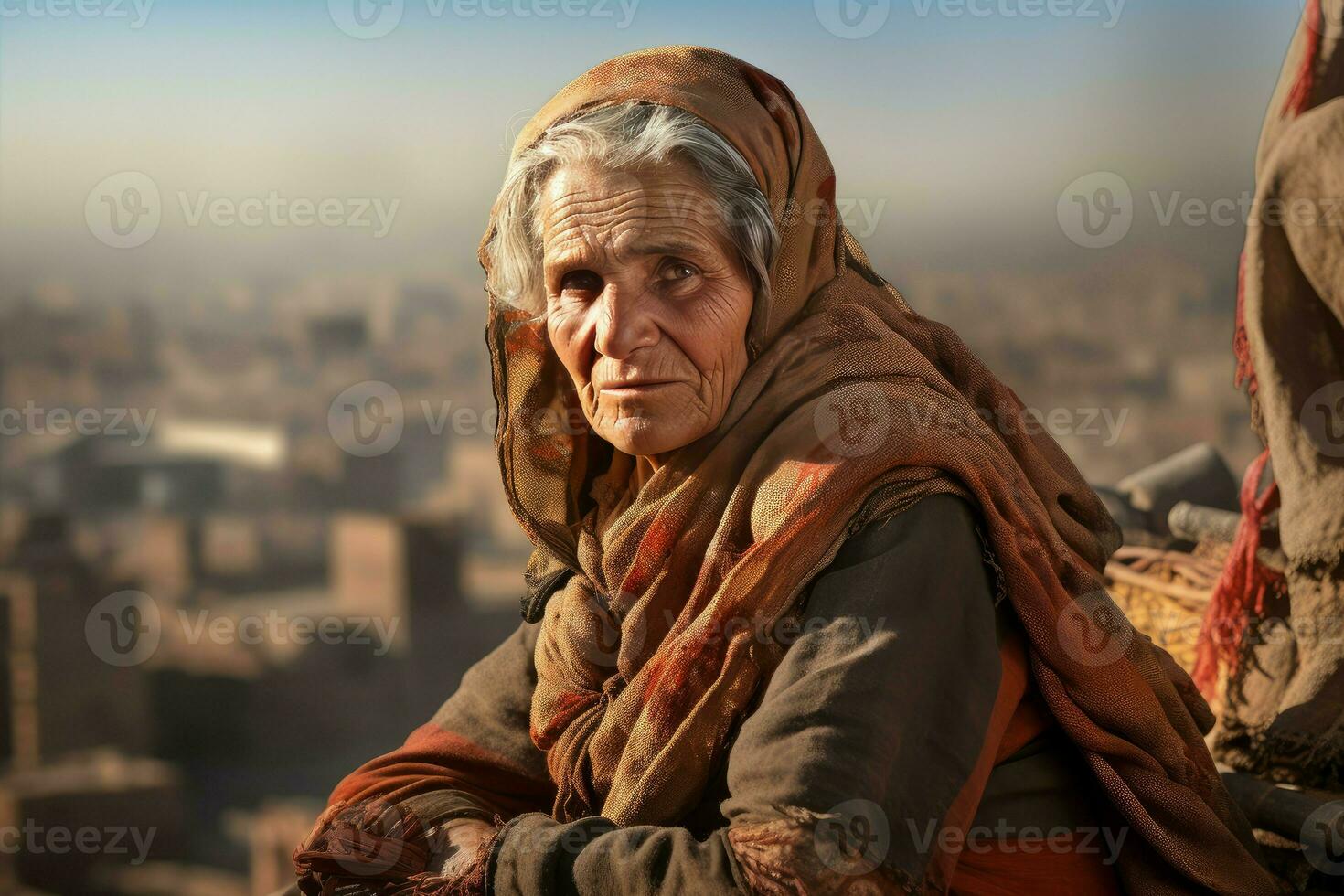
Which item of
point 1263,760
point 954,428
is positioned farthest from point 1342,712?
point 954,428

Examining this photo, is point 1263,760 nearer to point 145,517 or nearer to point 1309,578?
point 1309,578

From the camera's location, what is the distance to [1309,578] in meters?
3.04

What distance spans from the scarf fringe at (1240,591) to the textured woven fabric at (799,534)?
1217mm

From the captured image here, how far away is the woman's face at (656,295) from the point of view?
1.94m

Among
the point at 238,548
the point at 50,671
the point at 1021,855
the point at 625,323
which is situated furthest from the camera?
the point at 238,548

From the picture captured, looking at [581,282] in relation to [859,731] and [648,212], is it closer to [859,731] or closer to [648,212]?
[648,212]

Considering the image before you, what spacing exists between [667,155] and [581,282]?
26 cm

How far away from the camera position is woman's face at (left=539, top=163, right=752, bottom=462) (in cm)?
194

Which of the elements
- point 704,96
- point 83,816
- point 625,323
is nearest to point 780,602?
point 625,323

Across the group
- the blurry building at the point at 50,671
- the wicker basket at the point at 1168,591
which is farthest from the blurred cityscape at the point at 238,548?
the wicker basket at the point at 1168,591

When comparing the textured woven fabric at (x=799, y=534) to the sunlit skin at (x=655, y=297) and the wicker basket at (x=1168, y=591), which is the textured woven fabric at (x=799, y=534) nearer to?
the sunlit skin at (x=655, y=297)

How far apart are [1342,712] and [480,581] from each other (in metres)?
10.8

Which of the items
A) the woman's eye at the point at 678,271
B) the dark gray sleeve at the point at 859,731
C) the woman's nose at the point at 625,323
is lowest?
the dark gray sleeve at the point at 859,731

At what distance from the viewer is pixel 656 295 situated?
6.53ft
